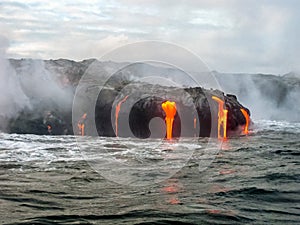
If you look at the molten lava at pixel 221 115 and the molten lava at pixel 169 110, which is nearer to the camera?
the molten lava at pixel 169 110

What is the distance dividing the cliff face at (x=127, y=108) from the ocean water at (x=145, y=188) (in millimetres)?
25761

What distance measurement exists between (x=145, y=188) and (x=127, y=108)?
4103 centimetres

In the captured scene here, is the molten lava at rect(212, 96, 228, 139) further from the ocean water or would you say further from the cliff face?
the ocean water

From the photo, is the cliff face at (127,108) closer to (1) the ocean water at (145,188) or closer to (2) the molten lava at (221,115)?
(2) the molten lava at (221,115)

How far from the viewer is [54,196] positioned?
564 inches

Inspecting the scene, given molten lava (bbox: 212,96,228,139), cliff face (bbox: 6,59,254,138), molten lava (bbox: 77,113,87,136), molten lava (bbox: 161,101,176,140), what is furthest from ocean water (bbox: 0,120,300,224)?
molten lava (bbox: 212,96,228,139)

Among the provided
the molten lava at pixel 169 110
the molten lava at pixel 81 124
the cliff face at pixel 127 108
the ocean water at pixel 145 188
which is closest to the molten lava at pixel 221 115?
the cliff face at pixel 127 108

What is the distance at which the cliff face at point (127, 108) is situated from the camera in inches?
2066

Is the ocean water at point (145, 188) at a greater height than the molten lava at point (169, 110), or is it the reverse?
the molten lava at point (169, 110)

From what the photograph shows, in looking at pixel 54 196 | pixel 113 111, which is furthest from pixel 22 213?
pixel 113 111

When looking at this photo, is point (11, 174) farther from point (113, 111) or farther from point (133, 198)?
point (113, 111)

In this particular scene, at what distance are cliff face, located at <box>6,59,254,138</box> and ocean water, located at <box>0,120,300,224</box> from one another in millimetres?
25761

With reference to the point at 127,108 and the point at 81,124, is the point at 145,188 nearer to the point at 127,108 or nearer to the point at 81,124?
the point at 81,124

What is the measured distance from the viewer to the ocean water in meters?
11.7
